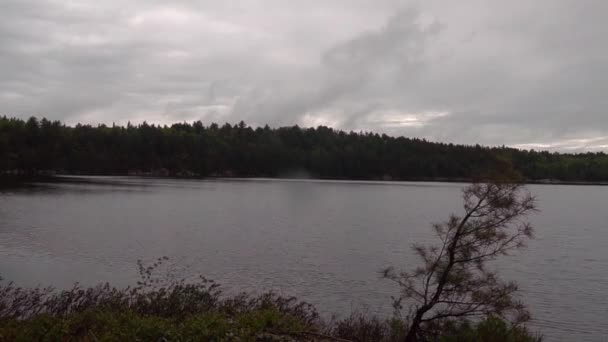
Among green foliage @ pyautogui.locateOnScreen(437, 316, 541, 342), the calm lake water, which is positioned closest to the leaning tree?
green foliage @ pyautogui.locateOnScreen(437, 316, 541, 342)

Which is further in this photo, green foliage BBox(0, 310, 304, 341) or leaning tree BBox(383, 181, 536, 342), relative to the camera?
leaning tree BBox(383, 181, 536, 342)

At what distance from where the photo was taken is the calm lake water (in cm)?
2298

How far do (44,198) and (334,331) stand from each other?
2359 inches

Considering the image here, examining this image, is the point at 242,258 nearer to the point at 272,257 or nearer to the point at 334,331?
the point at 272,257

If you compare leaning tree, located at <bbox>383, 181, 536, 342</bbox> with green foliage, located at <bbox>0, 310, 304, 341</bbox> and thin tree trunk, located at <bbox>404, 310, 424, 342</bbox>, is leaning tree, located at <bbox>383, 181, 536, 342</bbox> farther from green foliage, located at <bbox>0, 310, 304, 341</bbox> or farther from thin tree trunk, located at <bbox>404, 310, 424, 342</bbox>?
green foliage, located at <bbox>0, 310, 304, 341</bbox>

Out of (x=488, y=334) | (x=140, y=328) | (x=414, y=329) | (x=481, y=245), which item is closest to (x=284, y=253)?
(x=414, y=329)

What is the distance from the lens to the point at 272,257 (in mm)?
31391

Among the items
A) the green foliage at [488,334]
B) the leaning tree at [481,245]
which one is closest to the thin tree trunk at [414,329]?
the leaning tree at [481,245]

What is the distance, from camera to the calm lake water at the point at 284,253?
2298 centimetres

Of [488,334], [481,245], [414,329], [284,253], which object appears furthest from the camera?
[284,253]

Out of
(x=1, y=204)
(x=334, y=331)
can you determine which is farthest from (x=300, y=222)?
(x=334, y=331)

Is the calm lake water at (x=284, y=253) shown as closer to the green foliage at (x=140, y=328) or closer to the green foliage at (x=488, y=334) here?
the green foliage at (x=488, y=334)

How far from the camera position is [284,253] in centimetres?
3297

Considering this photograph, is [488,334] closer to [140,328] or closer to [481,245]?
[481,245]
